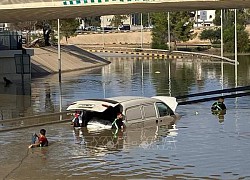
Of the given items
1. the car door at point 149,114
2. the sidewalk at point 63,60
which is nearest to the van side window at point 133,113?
the car door at point 149,114

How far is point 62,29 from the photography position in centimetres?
8656

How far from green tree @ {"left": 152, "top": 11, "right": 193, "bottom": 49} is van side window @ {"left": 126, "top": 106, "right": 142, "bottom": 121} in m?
76.5

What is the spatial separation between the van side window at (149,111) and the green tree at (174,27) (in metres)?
76.0

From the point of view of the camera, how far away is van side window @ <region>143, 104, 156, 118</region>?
2327cm

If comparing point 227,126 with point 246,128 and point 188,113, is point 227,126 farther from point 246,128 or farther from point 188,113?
point 188,113

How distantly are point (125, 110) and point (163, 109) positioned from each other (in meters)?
2.01

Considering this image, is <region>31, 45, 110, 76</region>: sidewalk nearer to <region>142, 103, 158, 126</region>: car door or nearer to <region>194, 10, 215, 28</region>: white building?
<region>142, 103, 158, 126</region>: car door

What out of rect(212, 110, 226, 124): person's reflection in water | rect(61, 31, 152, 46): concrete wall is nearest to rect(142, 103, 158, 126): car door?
rect(212, 110, 226, 124): person's reflection in water

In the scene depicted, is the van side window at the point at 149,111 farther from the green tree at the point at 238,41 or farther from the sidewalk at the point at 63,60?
the green tree at the point at 238,41

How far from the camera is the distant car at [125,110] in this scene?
22.4 meters

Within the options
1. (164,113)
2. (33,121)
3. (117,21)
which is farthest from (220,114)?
(117,21)

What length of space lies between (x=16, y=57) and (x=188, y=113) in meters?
24.9

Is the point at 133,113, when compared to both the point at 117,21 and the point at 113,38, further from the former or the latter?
the point at 117,21

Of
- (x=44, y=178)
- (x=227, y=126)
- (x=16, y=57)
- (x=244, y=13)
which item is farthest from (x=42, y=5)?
(x=244, y=13)
